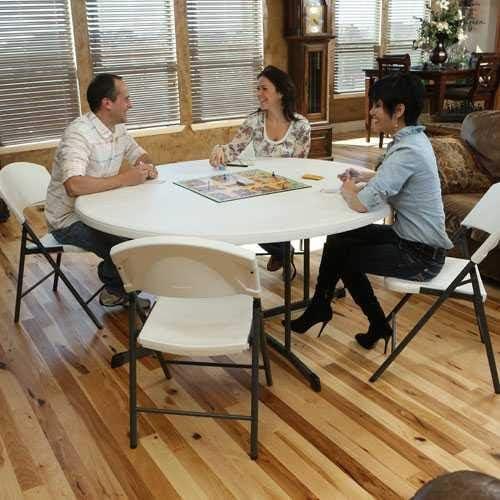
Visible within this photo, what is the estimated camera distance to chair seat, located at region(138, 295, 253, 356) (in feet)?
5.89

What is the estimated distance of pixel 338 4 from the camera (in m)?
7.30

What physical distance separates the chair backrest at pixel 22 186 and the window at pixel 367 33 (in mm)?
5514

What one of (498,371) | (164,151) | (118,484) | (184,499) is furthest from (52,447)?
(164,151)

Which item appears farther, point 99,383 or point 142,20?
point 142,20

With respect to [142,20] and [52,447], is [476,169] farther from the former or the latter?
[142,20]

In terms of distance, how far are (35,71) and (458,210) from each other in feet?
12.2

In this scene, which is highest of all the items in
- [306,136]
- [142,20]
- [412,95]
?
[142,20]

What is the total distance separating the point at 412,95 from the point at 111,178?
4.18 feet

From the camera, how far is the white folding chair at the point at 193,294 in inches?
64.0

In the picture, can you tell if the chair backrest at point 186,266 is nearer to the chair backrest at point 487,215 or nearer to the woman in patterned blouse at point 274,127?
the chair backrest at point 487,215

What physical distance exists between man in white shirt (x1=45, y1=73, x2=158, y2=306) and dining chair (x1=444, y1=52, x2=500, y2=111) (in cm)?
489

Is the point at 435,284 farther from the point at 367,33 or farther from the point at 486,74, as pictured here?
the point at 367,33

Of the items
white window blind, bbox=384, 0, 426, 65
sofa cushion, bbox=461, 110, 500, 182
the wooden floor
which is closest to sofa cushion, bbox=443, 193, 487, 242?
sofa cushion, bbox=461, 110, 500, 182

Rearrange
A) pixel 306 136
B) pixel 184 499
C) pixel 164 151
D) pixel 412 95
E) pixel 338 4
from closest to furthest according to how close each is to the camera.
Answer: pixel 184 499 → pixel 412 95 → pixel 306 136 → pixel 164 151 → pixel 338 4
